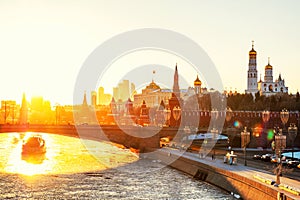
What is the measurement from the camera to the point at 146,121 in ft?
445

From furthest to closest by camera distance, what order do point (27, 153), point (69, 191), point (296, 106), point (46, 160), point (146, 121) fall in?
point (146, 121) → point (296, 106) → point (27, 153) → point (46, 160) → point (69, 191)

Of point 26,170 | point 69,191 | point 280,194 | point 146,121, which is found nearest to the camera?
point 280,194

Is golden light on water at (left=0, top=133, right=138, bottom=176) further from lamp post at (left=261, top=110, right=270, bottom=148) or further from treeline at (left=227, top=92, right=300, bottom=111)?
treeline at (left=227, top=92, right=300, bottom=111)

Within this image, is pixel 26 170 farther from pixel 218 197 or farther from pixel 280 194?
pixel 280 194

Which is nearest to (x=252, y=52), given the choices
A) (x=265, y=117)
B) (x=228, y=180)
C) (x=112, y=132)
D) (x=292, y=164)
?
(x=265, y=117)

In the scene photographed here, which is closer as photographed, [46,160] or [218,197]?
[218,197]

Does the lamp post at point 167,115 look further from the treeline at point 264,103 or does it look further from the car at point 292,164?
the car at point 292,164

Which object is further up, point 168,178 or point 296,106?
point 296,106

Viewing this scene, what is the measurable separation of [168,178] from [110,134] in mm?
21859

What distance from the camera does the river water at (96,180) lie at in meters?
46.7

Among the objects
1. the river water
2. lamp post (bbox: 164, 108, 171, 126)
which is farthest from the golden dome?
the river water

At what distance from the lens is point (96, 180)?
55.4 m

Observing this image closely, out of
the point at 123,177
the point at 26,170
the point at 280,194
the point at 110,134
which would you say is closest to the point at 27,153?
the point at 110,134

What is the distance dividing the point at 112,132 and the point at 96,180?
22688mm
